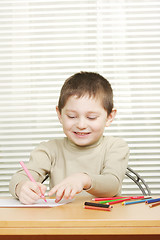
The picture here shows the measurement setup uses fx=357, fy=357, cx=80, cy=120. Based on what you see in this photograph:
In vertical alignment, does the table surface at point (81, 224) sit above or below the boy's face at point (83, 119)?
below

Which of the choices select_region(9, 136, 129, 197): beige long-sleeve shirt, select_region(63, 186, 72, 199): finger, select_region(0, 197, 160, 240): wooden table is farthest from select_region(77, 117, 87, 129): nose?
select_region(0, 197, 160, 240): wooden table

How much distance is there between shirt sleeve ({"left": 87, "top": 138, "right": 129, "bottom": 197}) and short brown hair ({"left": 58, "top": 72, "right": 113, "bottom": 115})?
0.16 m

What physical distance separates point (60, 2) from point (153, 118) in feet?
3.72

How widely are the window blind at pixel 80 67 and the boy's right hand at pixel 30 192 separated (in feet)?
5.34

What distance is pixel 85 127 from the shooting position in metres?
1.40

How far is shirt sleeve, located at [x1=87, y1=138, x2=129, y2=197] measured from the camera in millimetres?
1181

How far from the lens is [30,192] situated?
105 centimetres

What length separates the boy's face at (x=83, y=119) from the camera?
140 cm

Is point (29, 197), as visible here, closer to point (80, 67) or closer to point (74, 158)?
point (74, 158)

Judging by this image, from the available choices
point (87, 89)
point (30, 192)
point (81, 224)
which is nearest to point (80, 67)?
point (87, 89)

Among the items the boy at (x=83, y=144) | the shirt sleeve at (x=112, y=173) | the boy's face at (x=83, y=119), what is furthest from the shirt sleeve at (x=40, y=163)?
the shirt sleeve at (x=112, y=173)

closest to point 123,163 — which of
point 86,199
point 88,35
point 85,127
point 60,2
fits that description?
point 85,127

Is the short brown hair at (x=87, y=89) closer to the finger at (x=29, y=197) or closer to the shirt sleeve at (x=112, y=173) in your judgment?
the shirt sleeve at (x=112, y=173)

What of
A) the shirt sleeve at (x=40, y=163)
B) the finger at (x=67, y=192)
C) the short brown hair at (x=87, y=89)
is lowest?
the shirt sleeve at (x=40, y=163)
